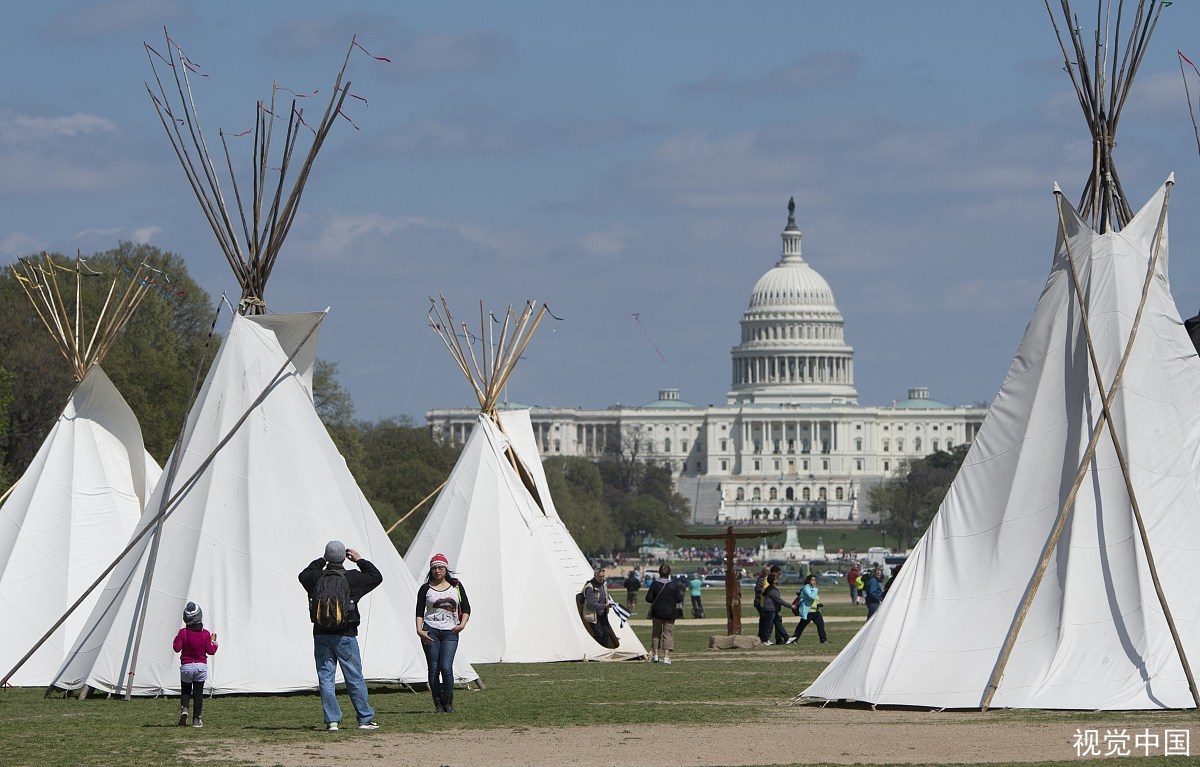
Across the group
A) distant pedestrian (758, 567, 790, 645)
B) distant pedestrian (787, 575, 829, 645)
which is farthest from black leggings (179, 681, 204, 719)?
distant pedestrian (787, 575, 829, 645)

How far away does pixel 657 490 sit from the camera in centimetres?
17275

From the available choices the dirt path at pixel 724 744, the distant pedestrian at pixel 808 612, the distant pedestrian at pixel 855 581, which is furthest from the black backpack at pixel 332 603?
the distant pedestrian at pixel 855 581

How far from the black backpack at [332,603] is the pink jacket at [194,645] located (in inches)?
47.6

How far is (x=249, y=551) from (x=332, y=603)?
4523 mm

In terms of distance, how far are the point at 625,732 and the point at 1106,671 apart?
4466mm

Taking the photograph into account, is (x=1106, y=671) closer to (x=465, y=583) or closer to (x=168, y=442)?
(x=465, y=583)

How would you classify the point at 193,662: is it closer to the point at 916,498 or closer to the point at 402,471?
the point at 402,471

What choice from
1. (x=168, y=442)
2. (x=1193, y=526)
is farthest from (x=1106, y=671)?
(x=168, y=442)

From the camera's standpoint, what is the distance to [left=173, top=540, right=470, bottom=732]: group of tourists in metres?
17.7

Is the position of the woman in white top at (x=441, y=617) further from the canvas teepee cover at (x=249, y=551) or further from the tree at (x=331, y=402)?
the tree at (x=331, y=402)

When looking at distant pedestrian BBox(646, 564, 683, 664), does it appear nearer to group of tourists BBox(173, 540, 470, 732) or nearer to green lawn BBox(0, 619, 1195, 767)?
green lawn BBox(0, 619, 1195, 767)

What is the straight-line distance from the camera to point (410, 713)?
64.5 ft

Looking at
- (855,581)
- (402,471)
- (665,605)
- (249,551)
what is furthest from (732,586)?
(402,471)

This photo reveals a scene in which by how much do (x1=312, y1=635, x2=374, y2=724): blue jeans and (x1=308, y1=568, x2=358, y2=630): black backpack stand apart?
0.15 m
